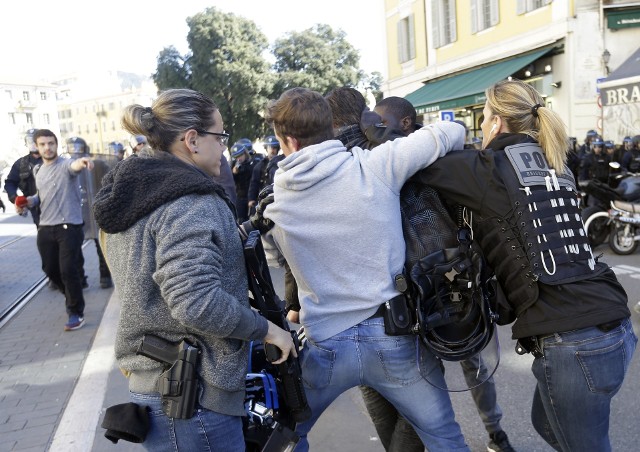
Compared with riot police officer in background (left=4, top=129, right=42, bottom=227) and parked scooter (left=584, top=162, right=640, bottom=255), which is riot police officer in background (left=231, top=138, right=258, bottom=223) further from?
parked scooter (left=584, top=162, right=640, bottom=255)

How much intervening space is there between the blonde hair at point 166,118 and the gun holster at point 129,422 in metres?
0.80

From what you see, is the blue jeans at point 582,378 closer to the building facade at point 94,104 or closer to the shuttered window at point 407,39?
the shuttered window at point 407,39

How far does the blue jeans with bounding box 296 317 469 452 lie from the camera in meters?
2.08

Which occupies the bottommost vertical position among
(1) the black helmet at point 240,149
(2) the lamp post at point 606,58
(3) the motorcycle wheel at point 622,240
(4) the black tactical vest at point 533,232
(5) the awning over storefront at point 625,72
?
(3) the motorcycle wheel at point 622,240

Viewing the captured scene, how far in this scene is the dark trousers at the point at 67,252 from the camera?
5820 mm

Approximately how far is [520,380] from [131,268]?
3182 millimetres

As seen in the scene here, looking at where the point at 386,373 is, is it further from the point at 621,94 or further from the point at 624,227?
the point at 621,94

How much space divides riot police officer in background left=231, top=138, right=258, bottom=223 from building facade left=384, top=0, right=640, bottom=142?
4.45 meters

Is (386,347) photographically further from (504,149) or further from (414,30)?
(414,30)

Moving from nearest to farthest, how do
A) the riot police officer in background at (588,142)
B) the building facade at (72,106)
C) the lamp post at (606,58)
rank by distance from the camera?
the riot police officer in background at (588,142) < the lamp post at (606,58) < the building facade at (72,106)

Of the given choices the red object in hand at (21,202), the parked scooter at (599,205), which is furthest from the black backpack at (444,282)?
the parked scooter at (599,205)

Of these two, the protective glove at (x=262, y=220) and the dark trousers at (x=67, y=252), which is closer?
the protective glove at (x=262, y=220)

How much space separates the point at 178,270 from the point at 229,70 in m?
34.9

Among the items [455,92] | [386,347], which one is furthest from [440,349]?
[455,92]
